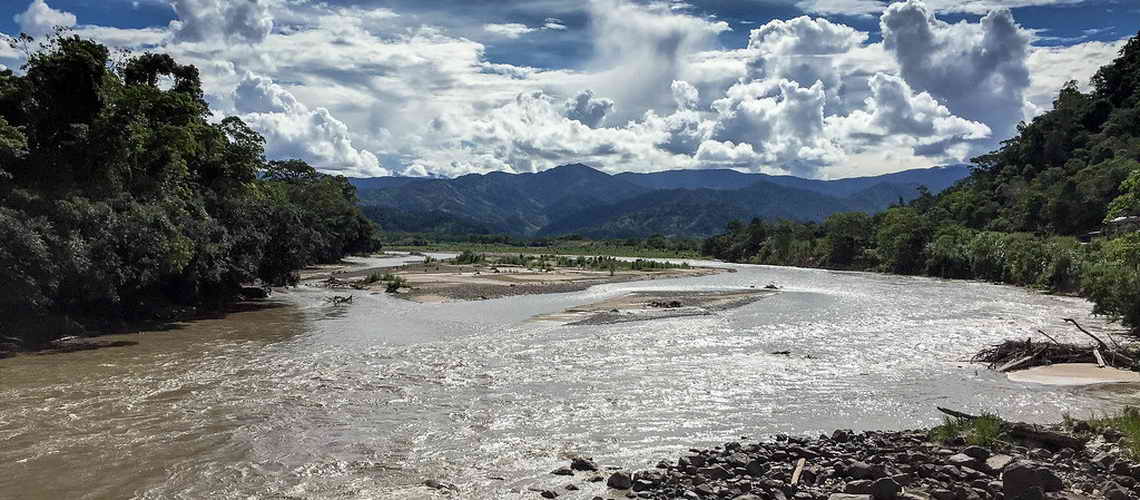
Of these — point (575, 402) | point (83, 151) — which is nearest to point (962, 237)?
point (575, 402)

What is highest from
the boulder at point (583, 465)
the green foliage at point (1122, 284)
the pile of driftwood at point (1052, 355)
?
the green foliage at point (1122, 284)

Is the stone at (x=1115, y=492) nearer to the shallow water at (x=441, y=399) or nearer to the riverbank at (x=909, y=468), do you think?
the riverbank at (x=909, y=468)

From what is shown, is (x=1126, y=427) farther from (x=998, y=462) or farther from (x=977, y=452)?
(x=998, y=462)

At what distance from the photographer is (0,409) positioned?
57.8 feet

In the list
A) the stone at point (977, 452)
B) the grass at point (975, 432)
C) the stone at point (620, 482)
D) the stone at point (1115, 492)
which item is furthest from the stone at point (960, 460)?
the stone at point (620, 482)

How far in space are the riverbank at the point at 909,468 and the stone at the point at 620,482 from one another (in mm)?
17

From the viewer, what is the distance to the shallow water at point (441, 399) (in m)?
13.3

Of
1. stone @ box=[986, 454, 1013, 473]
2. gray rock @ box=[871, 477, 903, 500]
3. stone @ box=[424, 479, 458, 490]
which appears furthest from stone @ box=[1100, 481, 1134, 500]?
stone @ box=[424, 479, 458, 490]

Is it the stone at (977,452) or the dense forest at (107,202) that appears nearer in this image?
the stone at (977,452)

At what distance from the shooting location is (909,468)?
11414 millimetres

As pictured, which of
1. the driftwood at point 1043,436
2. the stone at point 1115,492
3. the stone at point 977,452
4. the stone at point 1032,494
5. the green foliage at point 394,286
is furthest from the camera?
the green foliage at point 394,286

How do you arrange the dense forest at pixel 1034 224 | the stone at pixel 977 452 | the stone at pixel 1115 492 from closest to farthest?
the stone at pixel 1115 492, the stone at pixel 977 452, the dense forest at pixel 1034 224

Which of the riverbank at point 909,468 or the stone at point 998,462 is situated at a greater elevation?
the stone at point 998,462

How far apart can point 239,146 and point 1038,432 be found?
50452 millimetres
